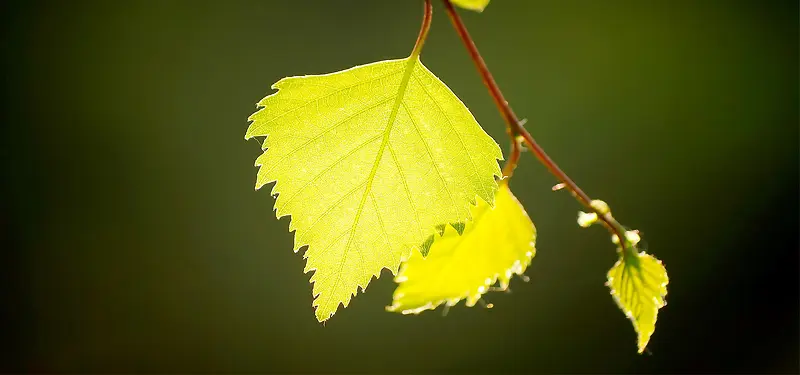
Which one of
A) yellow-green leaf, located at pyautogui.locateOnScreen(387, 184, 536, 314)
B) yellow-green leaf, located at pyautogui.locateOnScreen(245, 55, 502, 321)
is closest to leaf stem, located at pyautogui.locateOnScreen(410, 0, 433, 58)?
yellow-green leaf, located at pyautogui.locateOnScreen(245, 55, 502, 321)

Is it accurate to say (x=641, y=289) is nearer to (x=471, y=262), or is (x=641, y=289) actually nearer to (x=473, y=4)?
(x=471, y=262)

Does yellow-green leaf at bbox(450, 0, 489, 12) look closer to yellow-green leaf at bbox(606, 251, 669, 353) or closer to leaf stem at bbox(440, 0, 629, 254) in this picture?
leaf stem at bbox(440, 0, 629, 254)

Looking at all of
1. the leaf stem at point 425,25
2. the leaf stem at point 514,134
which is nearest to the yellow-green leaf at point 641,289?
the leaf stem at point 514,134

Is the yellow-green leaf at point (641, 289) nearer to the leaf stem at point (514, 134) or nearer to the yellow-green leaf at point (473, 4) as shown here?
the leaf stem at point (514, 134)

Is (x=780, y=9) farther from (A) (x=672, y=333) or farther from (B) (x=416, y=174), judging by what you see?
(B) (x=416, y=174)

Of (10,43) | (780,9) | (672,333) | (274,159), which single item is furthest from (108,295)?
(780,9)

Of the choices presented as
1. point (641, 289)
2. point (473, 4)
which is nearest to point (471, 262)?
point (641, 289)
